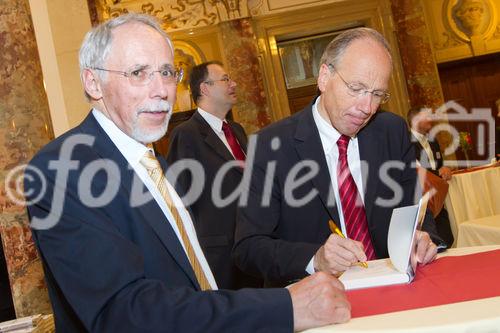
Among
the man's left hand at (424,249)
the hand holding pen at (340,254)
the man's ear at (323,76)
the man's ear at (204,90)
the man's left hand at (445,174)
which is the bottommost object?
the man's left hand at (445,174)

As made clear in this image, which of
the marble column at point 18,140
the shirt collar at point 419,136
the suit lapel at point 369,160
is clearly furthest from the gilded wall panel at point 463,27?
the suit lapel at point 369,160

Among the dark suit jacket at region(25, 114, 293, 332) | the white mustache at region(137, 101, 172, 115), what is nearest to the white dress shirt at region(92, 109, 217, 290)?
the white mustache at region(137, 101, 172, 115)

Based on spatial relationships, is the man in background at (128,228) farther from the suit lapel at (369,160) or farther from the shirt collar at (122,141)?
the suit lapel at (369,160)

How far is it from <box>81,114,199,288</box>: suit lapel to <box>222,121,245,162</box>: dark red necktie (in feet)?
8.42

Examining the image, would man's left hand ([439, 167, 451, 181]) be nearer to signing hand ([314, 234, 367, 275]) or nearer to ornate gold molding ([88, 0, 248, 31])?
ornate gold molding ([88, 0, 248, 31])

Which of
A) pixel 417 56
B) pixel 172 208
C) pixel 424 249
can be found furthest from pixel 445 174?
pixel 172 208

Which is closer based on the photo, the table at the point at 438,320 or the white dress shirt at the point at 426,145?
the table at the point at 438,320

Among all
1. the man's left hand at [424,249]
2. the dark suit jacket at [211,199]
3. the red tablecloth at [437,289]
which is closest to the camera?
the red tablecloth at [437,289]

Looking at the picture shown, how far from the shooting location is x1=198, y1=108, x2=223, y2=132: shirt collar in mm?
4559

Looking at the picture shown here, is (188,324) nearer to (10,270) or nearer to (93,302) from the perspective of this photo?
(93,302)

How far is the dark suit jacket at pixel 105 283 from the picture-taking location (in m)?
1.55

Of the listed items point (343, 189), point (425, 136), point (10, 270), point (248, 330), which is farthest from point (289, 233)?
point (425, 136)

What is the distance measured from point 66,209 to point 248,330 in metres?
0.60

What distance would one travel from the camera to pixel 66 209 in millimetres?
1644
